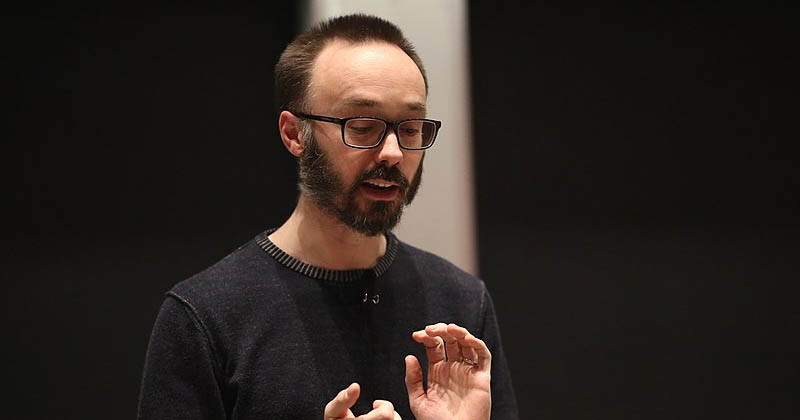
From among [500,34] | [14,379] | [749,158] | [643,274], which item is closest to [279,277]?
[14,379]

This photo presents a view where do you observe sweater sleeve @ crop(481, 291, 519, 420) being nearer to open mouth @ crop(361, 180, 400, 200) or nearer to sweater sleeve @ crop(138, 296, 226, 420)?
Answer: open mouth @ crop(361, 180, 400, 200)

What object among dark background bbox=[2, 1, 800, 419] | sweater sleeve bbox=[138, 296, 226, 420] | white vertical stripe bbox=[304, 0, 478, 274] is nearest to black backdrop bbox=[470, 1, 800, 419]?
dark background bbox=[2, 1, 800, 419]

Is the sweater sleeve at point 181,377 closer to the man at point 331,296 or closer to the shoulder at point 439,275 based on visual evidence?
the man at point 331,296

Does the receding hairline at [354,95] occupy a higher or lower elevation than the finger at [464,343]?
higher

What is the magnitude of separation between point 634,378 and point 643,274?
0.33 m

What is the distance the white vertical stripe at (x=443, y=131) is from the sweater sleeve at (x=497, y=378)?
52 centimetres

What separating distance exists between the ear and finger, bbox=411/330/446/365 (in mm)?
391

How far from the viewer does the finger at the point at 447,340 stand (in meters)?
1.28

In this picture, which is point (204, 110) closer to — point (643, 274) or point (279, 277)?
point (279, 277)

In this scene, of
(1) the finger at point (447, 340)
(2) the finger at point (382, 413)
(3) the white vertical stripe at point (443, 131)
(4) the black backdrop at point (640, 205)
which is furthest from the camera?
(4) the black backdrop at point (640, 205)

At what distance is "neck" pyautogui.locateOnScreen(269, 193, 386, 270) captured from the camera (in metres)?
1.46

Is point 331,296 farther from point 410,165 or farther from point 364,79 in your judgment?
point 364,79

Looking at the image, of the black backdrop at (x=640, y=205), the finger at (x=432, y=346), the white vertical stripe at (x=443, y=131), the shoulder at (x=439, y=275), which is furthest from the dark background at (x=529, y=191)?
the finger at (x=432, y=346)

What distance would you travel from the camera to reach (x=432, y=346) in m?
1.34
